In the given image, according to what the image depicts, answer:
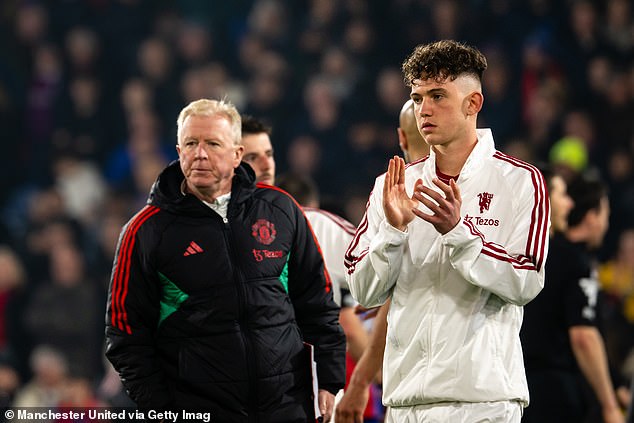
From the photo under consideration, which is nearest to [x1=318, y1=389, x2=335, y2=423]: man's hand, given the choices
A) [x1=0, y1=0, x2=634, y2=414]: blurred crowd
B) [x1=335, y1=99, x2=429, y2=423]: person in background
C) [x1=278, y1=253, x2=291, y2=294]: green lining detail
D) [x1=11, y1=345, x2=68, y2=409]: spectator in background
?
[x1=335, y1=99, x2=429, y2=423]: person in background

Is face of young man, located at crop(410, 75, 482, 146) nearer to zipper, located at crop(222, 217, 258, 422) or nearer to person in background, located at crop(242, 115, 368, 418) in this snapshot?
Answer: zipper, located at crop(222, 217, 258, 422)

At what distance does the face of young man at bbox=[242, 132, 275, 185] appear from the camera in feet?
15.9

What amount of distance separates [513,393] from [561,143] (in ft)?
18.9

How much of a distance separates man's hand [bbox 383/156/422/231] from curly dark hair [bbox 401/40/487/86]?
310 mm

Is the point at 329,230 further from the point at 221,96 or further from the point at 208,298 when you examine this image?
the point at 221,96

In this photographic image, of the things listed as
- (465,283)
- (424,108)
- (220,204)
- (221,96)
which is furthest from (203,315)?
(221,96)

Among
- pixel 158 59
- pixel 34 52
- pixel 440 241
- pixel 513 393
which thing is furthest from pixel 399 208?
pixel 34 52

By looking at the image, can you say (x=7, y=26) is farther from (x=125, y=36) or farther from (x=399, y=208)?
(x=399, y=208)

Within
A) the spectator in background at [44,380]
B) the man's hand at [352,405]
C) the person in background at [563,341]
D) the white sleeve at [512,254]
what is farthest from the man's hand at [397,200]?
the spectator in background at [44,380]

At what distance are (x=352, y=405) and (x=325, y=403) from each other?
28 centimetres

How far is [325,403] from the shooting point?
3986 millimetres

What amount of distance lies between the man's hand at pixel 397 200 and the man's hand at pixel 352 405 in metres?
1.07

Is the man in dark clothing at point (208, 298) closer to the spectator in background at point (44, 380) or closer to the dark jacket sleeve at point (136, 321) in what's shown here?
the dark jacket sleeve at point (136, 321)

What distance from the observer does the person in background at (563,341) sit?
515 centimetres
